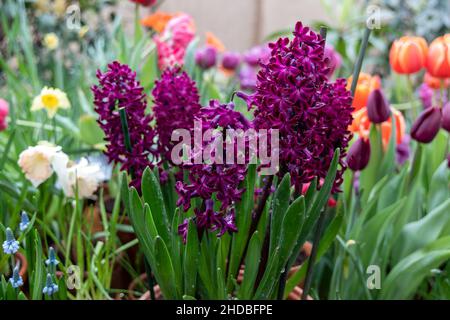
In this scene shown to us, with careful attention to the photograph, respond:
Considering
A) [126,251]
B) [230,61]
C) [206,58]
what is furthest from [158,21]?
[126,251]

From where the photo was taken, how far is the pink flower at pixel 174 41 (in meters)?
0.88

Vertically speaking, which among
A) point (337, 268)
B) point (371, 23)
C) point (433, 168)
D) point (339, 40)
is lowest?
point (337, 268)

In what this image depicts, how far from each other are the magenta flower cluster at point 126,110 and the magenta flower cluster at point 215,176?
0.07 m

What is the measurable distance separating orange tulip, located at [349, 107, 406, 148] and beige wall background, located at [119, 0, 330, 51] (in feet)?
8.49

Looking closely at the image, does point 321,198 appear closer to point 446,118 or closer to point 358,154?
point 358,154

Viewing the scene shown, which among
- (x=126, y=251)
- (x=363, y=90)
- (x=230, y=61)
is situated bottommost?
(x=126, y=251)

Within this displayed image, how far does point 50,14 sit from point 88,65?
1.10 feet

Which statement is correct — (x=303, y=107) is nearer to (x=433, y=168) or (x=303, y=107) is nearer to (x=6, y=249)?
(x=6, y=249)

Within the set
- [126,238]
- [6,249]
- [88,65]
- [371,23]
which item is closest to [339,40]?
[88,65]

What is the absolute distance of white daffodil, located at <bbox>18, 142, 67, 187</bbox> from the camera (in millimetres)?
625

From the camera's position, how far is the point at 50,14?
68.6 inches

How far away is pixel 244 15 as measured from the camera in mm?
3398

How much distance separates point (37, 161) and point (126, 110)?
0.53ft

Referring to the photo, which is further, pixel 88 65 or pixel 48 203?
pixel 88 65
